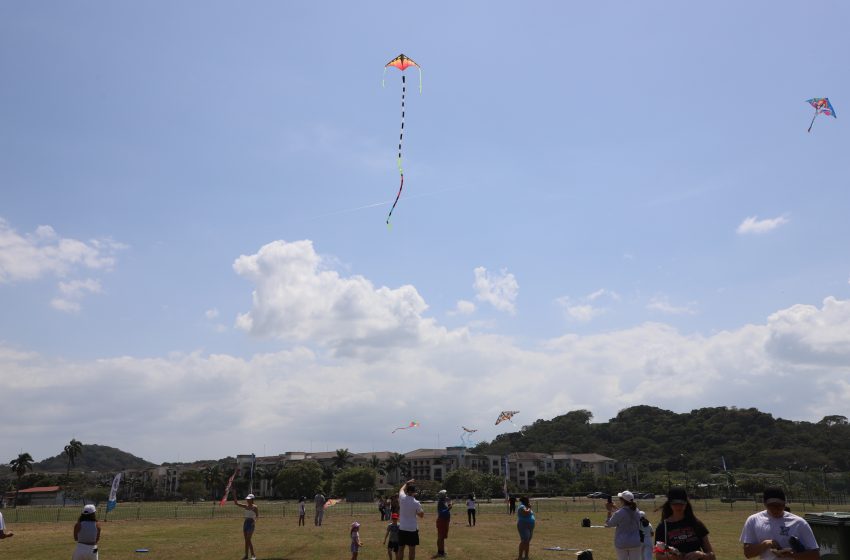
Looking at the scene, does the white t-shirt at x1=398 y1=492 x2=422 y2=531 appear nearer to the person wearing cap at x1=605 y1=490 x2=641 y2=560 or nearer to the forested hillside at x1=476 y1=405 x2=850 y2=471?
the person wearing cap at x1=605 y1=490 x2=641 y2=560

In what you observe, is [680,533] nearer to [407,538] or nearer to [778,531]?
[778,531]

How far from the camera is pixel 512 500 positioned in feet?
124

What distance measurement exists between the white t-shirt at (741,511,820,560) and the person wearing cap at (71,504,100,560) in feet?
31.4

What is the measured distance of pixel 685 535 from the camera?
6.45 meters

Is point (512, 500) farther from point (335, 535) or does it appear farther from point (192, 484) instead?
point (192, 484)

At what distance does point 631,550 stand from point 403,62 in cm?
1481

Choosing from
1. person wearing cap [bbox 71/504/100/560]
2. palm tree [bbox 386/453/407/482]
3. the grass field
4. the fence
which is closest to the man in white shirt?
person wearing cap [bbox 71/504/100/560]

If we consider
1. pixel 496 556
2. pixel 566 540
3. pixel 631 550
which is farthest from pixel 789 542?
pixel 566 540

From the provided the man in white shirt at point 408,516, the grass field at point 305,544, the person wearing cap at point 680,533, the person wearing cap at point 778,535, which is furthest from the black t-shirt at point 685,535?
the grass field at point 305,544

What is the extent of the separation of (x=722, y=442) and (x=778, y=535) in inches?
6974

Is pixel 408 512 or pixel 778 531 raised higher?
pixel 778 531

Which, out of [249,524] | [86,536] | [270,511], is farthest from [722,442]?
[86,536]

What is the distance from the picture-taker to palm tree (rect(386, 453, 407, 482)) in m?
142

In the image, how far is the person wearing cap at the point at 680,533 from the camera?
252 inches
